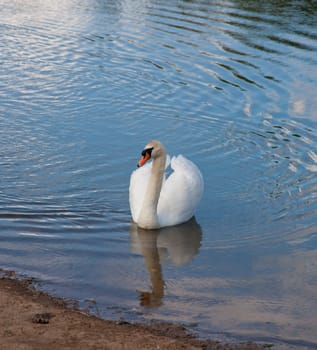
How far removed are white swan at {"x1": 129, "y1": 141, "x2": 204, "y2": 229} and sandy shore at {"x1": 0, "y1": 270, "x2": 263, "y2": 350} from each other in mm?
2712

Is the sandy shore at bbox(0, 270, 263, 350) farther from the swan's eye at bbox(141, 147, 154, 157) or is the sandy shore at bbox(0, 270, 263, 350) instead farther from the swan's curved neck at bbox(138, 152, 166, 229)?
the swan's eye at bbox(141, 147, 154, 157)

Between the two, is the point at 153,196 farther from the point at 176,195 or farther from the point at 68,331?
the point at 68,331

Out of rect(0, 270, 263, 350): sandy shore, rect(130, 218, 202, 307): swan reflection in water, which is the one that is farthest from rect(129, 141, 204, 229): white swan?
rect(0, 270, 263, 350): sandy shore

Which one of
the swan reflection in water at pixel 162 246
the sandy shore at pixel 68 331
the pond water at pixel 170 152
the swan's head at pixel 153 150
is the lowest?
the swan reflection in water at pixel 162 246

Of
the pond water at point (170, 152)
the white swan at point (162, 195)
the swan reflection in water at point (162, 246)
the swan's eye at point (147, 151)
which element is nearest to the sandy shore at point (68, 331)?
the pond water at point (170, 152)

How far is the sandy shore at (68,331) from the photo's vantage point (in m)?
6.30

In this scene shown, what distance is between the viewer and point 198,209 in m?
10.7

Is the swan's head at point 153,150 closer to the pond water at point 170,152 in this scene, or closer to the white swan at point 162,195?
the white swan at point 162,195

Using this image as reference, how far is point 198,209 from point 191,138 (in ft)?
9.09

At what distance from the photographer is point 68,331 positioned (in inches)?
258

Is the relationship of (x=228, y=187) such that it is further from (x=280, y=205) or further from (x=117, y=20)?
(x=117, y=20)

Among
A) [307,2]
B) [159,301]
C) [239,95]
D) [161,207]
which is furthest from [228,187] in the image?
[307,2]

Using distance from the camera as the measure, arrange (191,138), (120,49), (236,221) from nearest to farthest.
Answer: (236,221)
(191,138)
(120,49)

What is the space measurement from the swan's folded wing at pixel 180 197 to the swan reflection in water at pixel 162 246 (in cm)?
14
